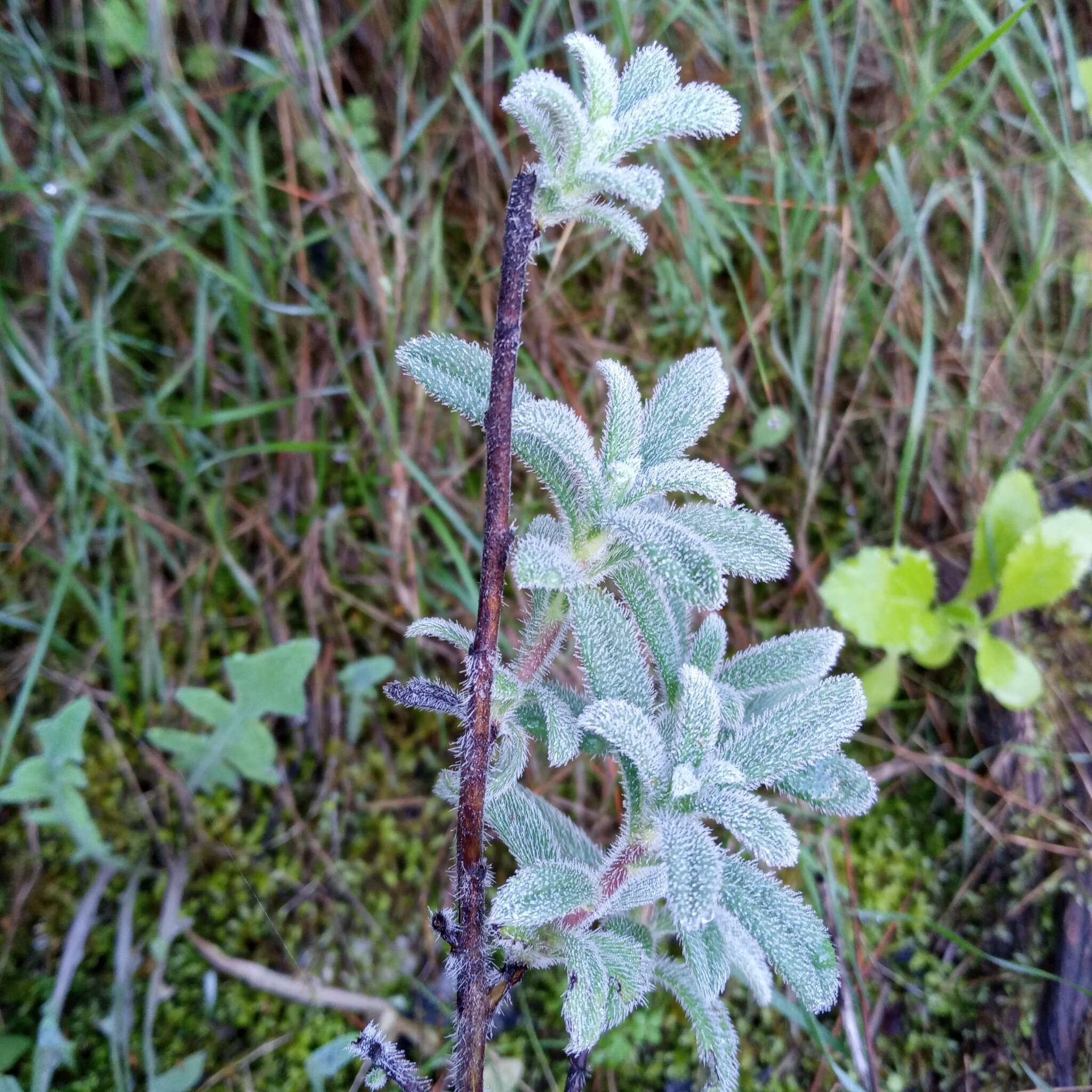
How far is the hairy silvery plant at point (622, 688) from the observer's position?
1.00 metres

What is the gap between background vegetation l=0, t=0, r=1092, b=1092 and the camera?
2062 mm

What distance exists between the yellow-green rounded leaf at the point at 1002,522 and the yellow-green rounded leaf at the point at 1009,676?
19 cm

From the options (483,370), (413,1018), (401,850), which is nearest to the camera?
(483,370)

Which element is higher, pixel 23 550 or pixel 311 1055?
pixel 23 550

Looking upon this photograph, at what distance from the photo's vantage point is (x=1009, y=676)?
6.59 feet

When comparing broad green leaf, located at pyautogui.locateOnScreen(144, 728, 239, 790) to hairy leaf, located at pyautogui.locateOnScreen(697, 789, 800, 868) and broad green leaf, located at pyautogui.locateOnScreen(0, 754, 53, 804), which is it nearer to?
broad green leaf, located at pyautogui.locateOnScreen(0, 754, 53, 804)

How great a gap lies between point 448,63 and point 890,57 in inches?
51.0

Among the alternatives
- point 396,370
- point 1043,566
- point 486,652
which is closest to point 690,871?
point 486,652

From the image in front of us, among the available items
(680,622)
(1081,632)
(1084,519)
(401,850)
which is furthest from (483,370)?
(1081,632)

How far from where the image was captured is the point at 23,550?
7.63 ft

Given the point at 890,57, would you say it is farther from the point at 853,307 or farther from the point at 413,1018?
the point at 413,1018

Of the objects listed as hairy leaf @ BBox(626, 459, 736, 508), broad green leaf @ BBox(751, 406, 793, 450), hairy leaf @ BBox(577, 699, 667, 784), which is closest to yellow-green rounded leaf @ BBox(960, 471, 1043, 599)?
broad green leaf @ BBox(751, 406, 793, 450)

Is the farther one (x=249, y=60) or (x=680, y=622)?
(x=249, y=60)

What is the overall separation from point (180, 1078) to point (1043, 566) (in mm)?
2275
